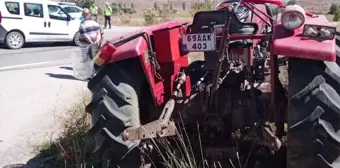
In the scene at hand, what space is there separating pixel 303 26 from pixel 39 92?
7875 millimetres

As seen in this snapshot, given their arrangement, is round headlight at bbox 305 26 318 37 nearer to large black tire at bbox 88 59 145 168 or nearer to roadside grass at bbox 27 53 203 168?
roadside grass at bbox 27 53 203 168

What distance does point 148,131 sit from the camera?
14.1 ft

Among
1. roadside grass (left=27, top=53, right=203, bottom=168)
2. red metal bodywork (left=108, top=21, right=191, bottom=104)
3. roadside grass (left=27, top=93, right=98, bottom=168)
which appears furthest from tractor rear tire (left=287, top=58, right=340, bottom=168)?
roadside grass (left=27, top=93, right=98, bottom=168)

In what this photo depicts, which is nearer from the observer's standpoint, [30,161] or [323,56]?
[323,56]

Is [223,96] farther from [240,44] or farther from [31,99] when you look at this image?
[31,99]

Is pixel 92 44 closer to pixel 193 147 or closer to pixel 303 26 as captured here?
pixel 193 147

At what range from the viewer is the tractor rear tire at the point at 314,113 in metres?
3.79

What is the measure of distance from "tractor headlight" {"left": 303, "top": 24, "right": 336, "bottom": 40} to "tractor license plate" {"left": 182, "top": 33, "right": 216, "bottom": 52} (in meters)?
0.96

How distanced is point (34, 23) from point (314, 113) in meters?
18.7

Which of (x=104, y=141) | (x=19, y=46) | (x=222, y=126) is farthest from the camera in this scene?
(x=19, y=46)

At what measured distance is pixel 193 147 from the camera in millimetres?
5141

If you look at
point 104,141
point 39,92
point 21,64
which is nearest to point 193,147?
point 104,141

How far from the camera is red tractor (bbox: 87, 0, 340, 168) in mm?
3867

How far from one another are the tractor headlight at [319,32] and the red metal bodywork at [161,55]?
1354 millimetres
